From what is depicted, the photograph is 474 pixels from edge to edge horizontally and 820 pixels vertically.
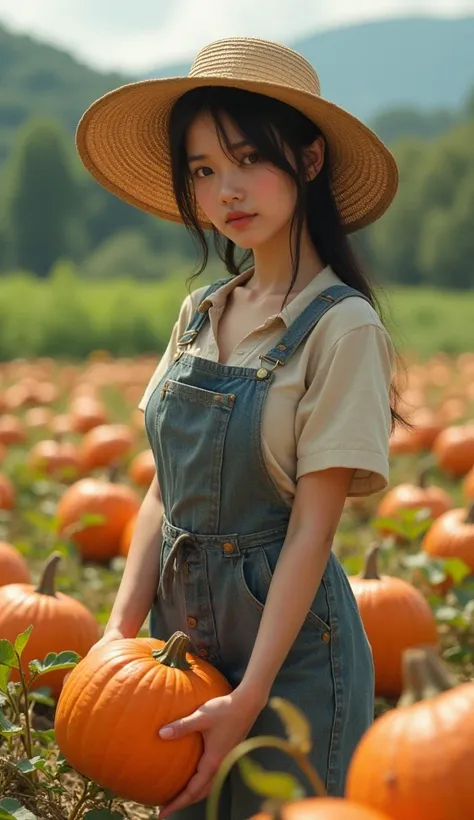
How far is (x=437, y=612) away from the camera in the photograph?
159 inches

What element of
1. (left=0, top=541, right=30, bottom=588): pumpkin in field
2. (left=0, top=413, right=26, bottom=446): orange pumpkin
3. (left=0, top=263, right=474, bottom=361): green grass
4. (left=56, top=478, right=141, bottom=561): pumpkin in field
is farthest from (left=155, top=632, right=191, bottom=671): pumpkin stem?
(left=0, top=263, right=474, bottom=361): green grass

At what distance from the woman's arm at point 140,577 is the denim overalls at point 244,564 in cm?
16

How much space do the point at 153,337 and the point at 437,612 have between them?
15809 mm

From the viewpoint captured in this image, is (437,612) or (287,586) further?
(437,612)

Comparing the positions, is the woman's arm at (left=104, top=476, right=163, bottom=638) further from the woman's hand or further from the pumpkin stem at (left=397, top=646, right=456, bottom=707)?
the pumpkin stem at (left=397, top=646, right=456, bottom=707)

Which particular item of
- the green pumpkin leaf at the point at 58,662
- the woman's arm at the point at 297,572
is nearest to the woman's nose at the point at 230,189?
the woman's arm at the point at 297,572

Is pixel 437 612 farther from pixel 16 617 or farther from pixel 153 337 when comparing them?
pixel 153 337

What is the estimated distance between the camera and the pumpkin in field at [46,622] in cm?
345

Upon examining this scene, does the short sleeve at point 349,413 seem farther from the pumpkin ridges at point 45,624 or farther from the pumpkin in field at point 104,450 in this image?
the pumpkin in field at point 104,450

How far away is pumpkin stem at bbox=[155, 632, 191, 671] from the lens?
7.27 feet

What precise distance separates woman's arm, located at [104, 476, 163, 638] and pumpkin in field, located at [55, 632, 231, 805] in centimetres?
28

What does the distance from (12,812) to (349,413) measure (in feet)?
3.21

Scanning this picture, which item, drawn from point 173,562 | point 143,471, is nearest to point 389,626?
point 173,562

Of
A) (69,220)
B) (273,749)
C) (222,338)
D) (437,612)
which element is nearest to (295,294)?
(222,338)
